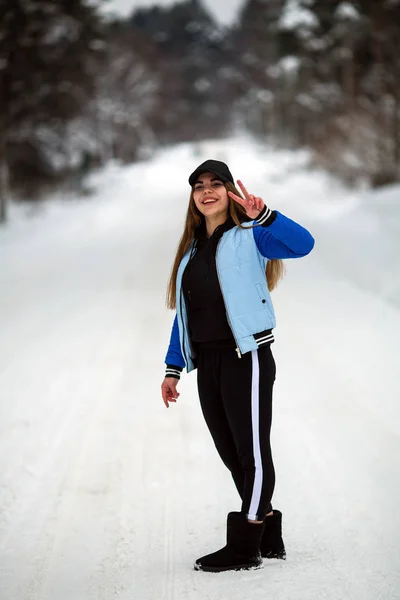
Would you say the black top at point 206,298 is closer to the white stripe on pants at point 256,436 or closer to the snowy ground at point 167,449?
the white stripe on pants at point 256,436

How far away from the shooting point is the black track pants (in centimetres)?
289

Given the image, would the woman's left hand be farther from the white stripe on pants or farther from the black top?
the white stripe on pants

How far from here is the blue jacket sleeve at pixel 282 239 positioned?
2.69 meters

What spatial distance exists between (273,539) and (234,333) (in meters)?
1.09

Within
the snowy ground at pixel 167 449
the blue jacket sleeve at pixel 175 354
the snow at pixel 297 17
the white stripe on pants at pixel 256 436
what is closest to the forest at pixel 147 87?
the snow at pixel 297 17

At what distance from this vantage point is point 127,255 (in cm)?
1331

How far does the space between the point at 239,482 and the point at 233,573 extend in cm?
40

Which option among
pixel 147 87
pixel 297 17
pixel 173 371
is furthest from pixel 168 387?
pixel 147 87

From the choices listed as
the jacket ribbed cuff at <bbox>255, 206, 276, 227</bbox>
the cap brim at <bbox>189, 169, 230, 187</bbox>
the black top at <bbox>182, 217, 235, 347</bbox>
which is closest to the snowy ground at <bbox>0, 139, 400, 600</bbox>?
the black top at <bbox>182, 217, 235, 347</bbox>

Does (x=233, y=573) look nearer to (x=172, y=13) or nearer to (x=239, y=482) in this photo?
(x=239, y=482)

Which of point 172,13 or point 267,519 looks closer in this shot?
point 267,519

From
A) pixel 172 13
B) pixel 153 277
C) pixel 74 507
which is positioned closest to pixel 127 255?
pixel 153 277

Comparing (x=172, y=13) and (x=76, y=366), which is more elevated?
(x=172, y=13)

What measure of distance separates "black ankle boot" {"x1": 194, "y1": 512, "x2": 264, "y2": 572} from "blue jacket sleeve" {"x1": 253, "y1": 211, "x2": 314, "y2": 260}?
121 centimetres
